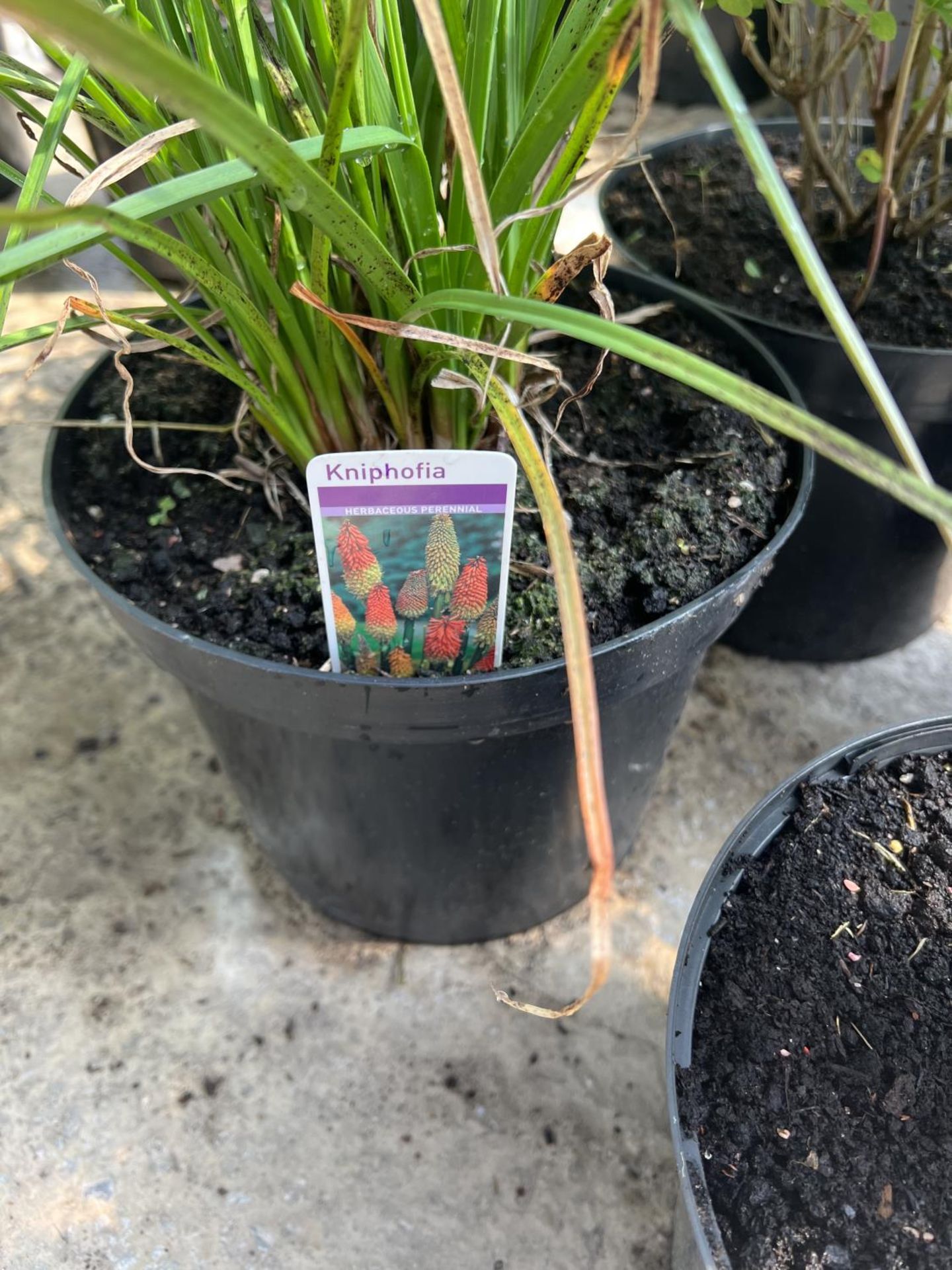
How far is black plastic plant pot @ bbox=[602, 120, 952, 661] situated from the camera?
85 centimetres

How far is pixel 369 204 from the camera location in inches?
21.2

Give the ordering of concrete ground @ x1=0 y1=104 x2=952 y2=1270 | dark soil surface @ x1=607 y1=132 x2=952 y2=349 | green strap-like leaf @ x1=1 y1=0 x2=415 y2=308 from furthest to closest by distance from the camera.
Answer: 1. dark soil surface @ x1=607 y1=132 x2=952 y2=349
2. concrete ground @ x1=0 y1=104 x2=952 y2=1270
3. green strap-like leaf @ x1=1 y1=0 x2=415 y2=308

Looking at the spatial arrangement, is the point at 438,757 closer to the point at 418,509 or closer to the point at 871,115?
the point at 418,509

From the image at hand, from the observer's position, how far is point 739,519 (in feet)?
2.23

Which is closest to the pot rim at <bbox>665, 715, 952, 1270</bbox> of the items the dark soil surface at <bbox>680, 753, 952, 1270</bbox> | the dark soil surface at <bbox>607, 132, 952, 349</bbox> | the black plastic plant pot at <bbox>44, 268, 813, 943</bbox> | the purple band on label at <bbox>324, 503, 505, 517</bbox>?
the dark soil surface at <bbox>680, 753, 952, 1270</bbox>

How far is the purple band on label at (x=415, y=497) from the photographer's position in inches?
21.2

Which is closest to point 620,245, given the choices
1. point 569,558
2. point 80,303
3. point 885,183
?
point 885,183

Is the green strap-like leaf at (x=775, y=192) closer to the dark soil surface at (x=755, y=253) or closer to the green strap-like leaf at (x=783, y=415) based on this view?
the green strap-like leaf at (x=783, y=415)

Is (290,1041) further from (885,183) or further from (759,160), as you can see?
(885,183)

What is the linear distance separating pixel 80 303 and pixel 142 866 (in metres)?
0.55

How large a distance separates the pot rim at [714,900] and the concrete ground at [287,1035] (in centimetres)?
18

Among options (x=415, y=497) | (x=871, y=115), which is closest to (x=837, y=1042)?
(x=415, y=497)

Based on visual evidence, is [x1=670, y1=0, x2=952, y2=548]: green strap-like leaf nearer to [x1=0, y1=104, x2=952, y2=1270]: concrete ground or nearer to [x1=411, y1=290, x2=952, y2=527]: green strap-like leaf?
[x1=411, y1=290, x2=952, y2=527]: green strap-like leaf

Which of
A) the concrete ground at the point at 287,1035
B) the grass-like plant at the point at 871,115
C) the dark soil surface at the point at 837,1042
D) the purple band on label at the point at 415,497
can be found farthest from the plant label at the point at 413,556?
the grass-like plant at the point at 871,115
